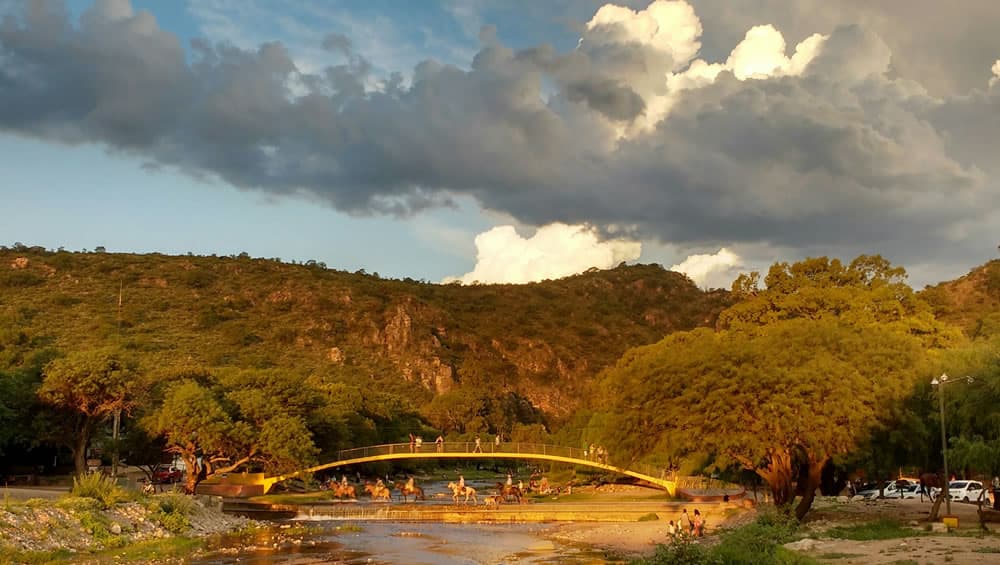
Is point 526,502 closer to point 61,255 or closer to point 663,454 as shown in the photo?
point 663,454

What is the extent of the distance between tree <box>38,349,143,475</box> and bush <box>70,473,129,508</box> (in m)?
16.6

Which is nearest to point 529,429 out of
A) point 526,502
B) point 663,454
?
point 526,502

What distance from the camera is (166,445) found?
67.2 m

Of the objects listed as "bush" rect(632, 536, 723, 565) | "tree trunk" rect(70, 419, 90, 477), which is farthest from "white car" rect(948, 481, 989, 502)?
"tree trunk" rect(70, 419, 90, 477)

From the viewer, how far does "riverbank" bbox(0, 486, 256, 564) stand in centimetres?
3341

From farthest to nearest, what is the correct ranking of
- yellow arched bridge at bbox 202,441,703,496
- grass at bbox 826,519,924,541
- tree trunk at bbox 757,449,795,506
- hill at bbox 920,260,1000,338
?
1. hill at bbox 920,260,1000,338
2. yellow arched bridge at bbox 202,441,703,496
3. tree trunk at bbox 757,449,795,506
4. grass at bbox 826,519,924,541

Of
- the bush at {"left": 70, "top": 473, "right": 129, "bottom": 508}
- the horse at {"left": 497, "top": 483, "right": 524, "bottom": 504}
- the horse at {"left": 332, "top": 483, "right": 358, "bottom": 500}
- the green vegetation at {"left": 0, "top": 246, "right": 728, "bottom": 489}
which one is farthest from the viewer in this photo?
the horse at {"left": 332, "top": 483, "right": 358, "bottom": 500}

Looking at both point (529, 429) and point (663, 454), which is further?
point (529, 429)

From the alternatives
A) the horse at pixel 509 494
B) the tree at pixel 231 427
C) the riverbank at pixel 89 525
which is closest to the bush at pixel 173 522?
the riverbank at pixel 89 525

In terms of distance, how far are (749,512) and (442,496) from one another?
Answer: 31632 mm

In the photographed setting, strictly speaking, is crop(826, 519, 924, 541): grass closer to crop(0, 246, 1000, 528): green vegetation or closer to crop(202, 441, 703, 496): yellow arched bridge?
crop(0, 246, 1000, 528): green vegetation

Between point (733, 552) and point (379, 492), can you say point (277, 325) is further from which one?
point (733, 552)

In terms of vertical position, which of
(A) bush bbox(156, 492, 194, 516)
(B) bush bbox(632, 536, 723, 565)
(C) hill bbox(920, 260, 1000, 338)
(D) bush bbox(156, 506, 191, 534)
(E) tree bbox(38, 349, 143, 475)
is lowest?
(D) bush bbox(156, 506, 191, 534)

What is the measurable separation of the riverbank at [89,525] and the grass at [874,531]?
89.2ft
